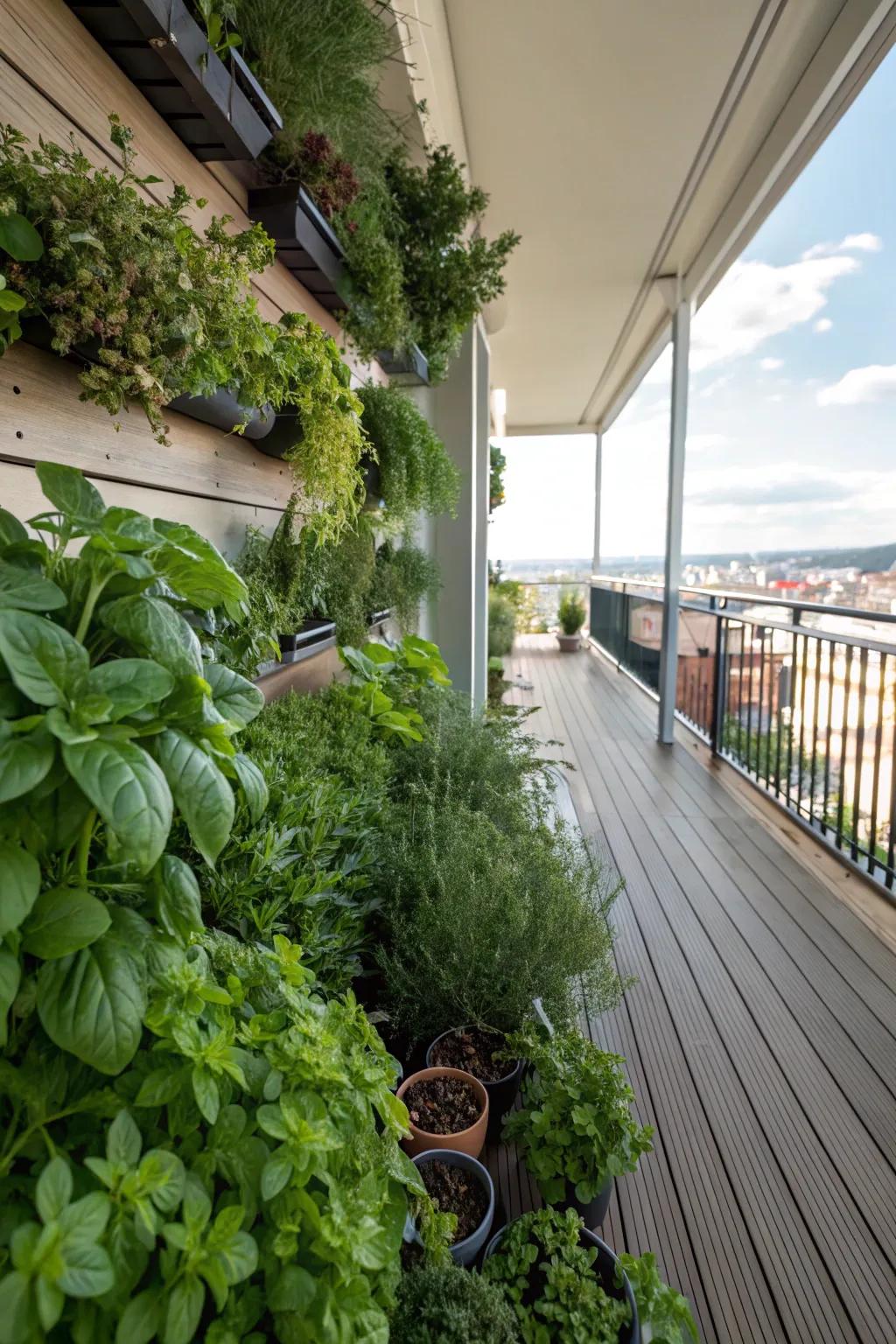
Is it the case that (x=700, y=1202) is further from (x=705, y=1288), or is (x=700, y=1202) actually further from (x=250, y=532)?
(x=250, y=532)

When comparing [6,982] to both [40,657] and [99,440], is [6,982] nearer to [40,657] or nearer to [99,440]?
[40,657]

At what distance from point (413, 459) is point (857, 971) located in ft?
6.76

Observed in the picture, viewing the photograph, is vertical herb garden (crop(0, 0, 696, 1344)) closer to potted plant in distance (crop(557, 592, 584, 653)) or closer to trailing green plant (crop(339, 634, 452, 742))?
trailing green plant (crop(339, 634, 452, 742))

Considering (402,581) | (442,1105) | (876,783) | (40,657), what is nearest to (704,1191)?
(442,1105)

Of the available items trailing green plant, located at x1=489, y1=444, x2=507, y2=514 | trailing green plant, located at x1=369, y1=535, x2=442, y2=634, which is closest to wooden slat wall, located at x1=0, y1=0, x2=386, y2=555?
trailing green plant, located at x1=369, y1=535, x2=442, y2=634

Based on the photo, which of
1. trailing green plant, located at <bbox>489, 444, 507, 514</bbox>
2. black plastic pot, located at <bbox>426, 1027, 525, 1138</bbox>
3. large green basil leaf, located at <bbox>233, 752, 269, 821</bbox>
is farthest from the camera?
trailing green plant, located at <bbox>489, 444, 507, 514</bbox>

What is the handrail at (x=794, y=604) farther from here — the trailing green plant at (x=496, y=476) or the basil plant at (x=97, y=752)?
the basil plant at (x=97, y=752)

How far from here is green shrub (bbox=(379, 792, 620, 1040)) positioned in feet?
4.50

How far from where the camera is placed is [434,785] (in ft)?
5.93

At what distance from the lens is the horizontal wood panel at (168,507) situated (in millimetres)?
864

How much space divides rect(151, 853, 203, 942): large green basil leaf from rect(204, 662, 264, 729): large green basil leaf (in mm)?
158

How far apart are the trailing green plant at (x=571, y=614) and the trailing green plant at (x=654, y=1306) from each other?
9597mm

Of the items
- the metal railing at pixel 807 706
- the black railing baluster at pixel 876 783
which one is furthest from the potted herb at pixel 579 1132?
the black railing baluster at pixel 876 783

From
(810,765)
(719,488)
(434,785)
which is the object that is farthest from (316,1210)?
(719,488)
